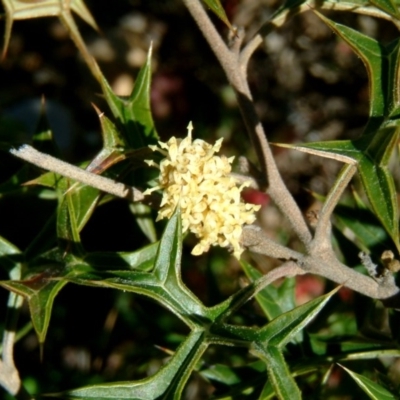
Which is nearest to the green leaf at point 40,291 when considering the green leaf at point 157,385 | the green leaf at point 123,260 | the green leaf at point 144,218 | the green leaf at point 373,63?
the green leaf at point 123,260

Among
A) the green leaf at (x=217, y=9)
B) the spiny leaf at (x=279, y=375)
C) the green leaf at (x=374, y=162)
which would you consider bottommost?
the spiny leaf at (x=279, y=375)

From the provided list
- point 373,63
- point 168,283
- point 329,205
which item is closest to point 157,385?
point 168,283

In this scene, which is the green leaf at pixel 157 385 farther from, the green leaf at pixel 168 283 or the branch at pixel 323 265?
the branch at pixel 323 265

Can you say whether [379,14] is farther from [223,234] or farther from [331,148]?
[223,234]

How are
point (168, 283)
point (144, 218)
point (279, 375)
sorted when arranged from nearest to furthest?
point (279, 375), point (168, 283), point (144, 218)

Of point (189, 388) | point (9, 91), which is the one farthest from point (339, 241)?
point (9, 91)

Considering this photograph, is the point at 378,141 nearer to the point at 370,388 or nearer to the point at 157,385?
the point at 370,388

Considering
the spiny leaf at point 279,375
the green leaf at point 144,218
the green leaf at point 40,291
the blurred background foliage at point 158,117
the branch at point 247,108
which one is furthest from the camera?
the blurred background foliage at point 158,117

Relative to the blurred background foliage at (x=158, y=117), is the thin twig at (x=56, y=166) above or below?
above

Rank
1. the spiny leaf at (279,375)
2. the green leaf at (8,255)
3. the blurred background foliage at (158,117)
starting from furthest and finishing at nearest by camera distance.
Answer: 1. the blurred background foliage at (158,117)
2. the green leaf at (8,255)
3. the spiny leaf at (279,375)
